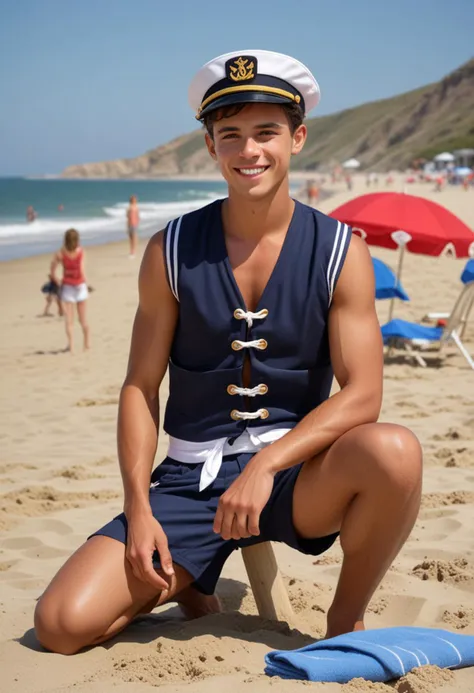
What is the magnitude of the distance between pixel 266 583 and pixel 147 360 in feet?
2.80

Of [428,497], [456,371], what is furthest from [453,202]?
[428,497]

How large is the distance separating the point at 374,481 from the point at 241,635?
0.71m

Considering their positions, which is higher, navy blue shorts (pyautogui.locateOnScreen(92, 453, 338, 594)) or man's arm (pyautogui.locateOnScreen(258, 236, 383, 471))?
man's arm (pyautogui.locateOnScreen(258, 236, 383, 471))

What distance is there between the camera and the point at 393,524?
8.61ft

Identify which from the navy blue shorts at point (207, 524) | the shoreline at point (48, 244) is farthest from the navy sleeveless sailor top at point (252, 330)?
the shoreline at point (48, 244)

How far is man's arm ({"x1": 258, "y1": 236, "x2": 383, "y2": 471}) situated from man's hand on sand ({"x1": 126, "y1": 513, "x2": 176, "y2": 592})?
1.32 ft

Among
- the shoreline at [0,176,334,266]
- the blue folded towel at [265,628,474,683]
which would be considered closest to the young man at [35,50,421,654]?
the blue folded towel at [265,628,474,683]

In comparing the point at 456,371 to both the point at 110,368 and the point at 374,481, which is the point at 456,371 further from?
the point at 374,481

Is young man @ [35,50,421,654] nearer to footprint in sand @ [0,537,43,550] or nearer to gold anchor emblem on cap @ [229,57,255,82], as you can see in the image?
gold anchor emblem on cap @ [229,57,255,82]

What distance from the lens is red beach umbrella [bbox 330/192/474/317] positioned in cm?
759

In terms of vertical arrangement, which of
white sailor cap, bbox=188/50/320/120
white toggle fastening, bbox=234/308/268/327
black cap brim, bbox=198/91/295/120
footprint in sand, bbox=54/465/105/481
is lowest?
footprint in sand, bbox=54/465/105/481

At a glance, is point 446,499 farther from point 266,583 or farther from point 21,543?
point 21,543

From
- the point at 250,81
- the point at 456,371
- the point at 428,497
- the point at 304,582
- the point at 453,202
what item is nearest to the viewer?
the point at 250,81

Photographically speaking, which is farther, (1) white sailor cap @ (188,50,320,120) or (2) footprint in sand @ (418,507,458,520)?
(2) footprint in sand @ (418,507,458,520)
